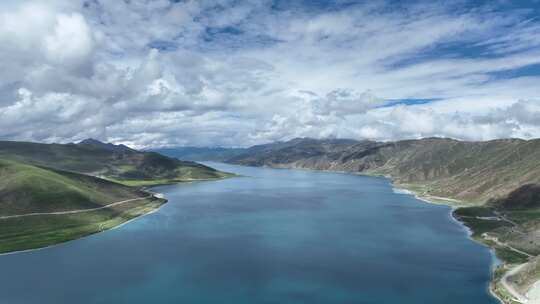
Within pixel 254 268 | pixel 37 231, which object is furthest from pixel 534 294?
pixel 37 231

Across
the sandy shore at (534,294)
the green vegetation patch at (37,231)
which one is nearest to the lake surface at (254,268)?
the sandy shore at (534,294)

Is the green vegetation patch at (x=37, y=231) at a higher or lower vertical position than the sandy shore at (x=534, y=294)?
higher

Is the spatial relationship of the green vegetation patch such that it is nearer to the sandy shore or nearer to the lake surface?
the lake surface

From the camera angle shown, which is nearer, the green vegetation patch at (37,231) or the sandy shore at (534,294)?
the sandy shore at (534,294)

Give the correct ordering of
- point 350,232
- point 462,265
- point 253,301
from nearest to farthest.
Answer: point 253,301, point 462,265, point 350,232

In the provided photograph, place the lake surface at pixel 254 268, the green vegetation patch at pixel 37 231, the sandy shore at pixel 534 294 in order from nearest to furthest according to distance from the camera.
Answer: the sandy shore at pixel 534 294 < the lake surface at pixel 254 268 < the green vegetation patch at pixel 37 231

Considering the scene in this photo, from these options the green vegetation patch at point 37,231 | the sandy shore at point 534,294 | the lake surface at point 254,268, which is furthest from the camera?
the green vegetation patch at point 37,231

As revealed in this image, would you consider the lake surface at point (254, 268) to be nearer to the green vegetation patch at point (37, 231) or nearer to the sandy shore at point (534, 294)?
the sandy shore at point (534, 294)

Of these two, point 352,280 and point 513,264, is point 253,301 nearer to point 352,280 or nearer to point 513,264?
point 352,280

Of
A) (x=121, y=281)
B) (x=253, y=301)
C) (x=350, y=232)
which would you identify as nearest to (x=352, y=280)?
(x=253, y=301)

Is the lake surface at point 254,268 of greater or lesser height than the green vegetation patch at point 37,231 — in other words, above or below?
below

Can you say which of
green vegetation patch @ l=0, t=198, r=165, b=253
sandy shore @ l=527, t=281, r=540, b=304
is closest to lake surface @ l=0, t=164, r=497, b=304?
sandy shore @ l=527, t=281, r=540, b=304
